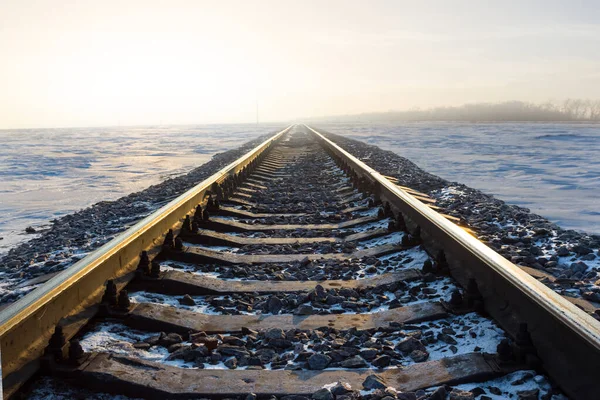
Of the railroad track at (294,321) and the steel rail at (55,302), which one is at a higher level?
the steel rail at (55,302)

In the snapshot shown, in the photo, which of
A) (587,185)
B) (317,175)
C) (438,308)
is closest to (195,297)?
(438,308)

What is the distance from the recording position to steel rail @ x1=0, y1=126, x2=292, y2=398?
6.32 feet

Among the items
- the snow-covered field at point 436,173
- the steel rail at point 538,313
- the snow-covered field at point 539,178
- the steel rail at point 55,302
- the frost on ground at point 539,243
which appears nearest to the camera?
the steel rail at point 538,313

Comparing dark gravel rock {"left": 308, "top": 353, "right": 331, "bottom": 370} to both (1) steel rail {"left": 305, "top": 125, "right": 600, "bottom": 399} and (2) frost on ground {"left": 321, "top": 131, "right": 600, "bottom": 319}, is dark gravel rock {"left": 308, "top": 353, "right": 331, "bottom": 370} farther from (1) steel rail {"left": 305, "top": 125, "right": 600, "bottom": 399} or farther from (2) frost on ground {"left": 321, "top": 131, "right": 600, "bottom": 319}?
(2) frost on ground {"left": 321, "top": 131, "right": 600, "bottom": 319}

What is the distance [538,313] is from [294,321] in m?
1.24

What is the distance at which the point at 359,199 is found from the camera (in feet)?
22.2

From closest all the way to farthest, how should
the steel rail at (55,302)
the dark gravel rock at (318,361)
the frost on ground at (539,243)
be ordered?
1. the steel rail at (55,302)
2. the dark gravel rock at (318,361)
3. the frost on ground at (539,243)

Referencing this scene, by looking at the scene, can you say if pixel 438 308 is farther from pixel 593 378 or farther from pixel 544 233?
pixel 544 233

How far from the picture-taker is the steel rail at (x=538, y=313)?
5.81 ft

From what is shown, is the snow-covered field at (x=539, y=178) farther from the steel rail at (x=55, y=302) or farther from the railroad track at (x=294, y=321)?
the steel rail at (x=55, y=302)

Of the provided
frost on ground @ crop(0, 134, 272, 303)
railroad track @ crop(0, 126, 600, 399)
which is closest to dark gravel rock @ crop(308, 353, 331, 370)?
railroad track @ crop(0, 126, 600, 399)

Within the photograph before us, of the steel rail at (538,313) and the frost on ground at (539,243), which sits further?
the frost on ground at (539,243)

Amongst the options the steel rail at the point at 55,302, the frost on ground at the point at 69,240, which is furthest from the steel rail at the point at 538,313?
the frost on ground at the point at 69,240

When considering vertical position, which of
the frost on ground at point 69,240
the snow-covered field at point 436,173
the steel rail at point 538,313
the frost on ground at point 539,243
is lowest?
the snow-covered field at point 436,173
